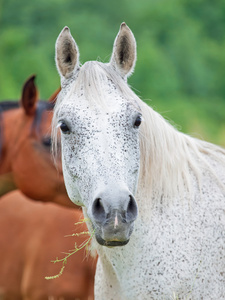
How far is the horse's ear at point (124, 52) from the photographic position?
11.6ft

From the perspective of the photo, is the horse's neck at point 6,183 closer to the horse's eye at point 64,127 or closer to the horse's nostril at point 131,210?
the horse's eye at point 64,127

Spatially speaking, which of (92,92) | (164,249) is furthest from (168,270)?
(92,92)

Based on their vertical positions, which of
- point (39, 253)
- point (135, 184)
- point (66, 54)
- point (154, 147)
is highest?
point (66, 54)

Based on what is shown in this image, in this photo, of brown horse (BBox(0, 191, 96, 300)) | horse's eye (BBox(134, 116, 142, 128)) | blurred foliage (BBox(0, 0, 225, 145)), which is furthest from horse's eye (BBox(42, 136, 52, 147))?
blurred foliage (BBox(0, 0, 225, 145))

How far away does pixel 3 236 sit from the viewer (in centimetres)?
668

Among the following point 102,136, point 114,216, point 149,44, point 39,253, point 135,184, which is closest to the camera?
point 114,216

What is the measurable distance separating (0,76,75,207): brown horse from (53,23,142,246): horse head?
2626mm

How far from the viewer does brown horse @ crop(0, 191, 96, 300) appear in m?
5.89

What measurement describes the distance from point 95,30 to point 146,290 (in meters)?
24.1

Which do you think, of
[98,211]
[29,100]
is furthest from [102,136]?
[29,100]

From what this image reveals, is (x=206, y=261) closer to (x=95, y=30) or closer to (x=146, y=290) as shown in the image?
(x=146, y=290)

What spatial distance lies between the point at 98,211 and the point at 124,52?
110 cm

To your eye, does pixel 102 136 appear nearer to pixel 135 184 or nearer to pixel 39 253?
pixel 135 184

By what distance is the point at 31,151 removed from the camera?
627cm
